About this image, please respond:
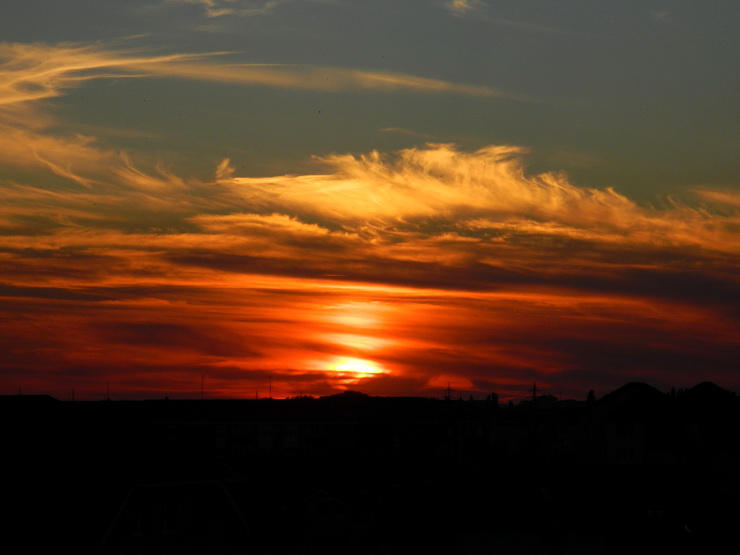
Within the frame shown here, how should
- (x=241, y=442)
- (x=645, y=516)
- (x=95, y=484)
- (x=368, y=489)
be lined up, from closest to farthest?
(x=95, y=484) → (x=645, y=516) → (x=368, y=489) → (x=241, y=442)

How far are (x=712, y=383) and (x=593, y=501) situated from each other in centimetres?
4249

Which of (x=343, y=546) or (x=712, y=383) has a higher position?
(x=712, y=383)

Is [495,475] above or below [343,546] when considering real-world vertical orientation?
above

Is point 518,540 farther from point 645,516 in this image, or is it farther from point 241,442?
point 241,442

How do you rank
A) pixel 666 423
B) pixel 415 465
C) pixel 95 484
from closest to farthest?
pixel 95 484
pixel 666 423
pixel 415 465

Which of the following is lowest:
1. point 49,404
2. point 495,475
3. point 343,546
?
point 343,546

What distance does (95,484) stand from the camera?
167 feet

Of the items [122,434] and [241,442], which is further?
[241,442]

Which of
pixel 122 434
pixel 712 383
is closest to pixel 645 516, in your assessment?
pixel 122 434

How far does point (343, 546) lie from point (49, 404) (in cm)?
2012

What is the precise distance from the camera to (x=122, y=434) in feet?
185

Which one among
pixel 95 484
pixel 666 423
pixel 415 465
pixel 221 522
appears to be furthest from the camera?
pixel 415 465

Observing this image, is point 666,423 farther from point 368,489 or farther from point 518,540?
point 518,540

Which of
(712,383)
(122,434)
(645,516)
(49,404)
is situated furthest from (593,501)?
(712,383)
